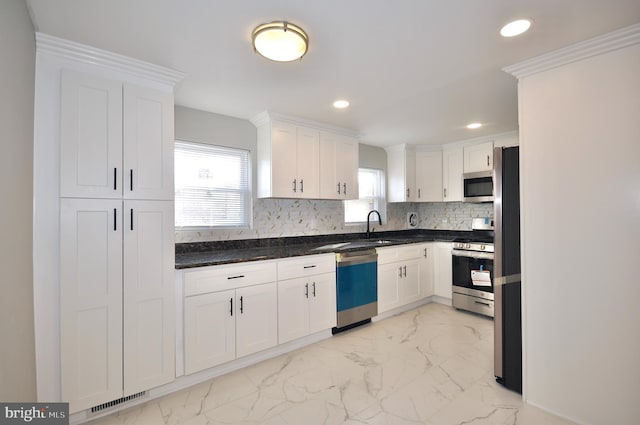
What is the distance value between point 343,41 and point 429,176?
332 centimetres

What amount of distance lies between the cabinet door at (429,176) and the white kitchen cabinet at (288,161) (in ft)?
6.54

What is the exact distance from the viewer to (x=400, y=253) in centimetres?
389

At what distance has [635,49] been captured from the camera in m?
1.68

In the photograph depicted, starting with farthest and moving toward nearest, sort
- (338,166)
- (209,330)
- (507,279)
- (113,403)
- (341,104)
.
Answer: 1. (338,166)
2. (341,104)
3. (209,330)
4. (507,279)
5. (113,403)

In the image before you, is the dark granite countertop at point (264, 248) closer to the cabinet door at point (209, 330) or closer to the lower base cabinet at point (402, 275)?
the lower base cabinet at point (402, 275)

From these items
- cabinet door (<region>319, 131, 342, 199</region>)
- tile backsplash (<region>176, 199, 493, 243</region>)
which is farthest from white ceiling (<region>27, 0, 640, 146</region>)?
tile backsplash (<region>176, 199, 493, 243</region>)

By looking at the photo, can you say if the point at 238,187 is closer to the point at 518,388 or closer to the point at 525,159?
the point at 525,159

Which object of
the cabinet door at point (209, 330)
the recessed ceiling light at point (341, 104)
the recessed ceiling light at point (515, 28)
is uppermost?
the recessed ceiling light at point (341, 104)

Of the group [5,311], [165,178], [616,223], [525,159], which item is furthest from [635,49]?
[5,311]

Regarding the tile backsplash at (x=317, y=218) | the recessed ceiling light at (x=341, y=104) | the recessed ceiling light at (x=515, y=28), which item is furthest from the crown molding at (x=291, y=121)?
the recessed ceiling light at (x=515, y=28)

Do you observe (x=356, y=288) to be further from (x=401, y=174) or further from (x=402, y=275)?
(x=401, y=174)

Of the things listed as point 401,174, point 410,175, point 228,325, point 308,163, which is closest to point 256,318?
point 228,325

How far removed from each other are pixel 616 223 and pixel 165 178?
284 centimetres

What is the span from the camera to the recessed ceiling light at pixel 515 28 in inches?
63.8
